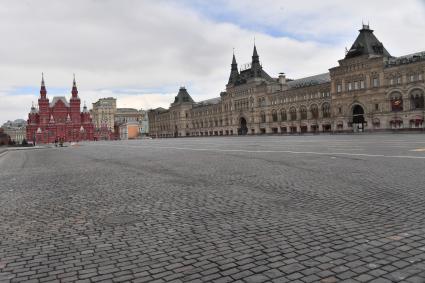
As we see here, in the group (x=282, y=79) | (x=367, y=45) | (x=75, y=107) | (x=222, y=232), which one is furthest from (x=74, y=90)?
(x=222, y=232)

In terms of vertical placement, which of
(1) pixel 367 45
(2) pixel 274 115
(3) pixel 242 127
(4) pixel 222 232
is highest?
(1) pixel 367 45

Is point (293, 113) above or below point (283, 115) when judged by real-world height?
above

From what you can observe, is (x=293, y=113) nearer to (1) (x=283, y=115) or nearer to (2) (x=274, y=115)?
(1) (x=283, y=115)

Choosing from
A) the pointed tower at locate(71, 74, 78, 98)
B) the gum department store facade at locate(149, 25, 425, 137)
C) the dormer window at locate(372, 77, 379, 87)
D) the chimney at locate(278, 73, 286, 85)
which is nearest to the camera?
the gum department store facade at locate(149, 25, 425, 137)

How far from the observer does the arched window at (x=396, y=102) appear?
5741cm

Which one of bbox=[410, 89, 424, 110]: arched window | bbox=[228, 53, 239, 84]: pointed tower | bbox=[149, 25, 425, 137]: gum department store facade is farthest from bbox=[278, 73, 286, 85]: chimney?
bbox=[410, 89, 424, 110]: arched window

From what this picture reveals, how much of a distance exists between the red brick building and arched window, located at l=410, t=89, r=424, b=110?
94010 millimetres

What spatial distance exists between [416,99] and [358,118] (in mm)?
11048

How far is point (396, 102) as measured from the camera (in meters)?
58.1

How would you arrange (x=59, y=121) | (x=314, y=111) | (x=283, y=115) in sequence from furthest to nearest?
(x=59, y=121) < (x=283, y=115) < (x=314, y=111)

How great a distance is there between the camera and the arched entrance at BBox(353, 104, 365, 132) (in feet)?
209

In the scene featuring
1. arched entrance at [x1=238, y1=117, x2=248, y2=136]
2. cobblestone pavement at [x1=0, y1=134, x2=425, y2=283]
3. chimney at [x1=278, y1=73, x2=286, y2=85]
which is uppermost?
chimney at [x1=278, y1=73, x2=286, y2=85]

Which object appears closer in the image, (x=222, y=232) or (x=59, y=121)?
(x=222, y=232)

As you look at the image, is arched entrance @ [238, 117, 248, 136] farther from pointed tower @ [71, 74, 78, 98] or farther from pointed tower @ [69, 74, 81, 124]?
pointed tower @ [71, 74, 78, 98]
